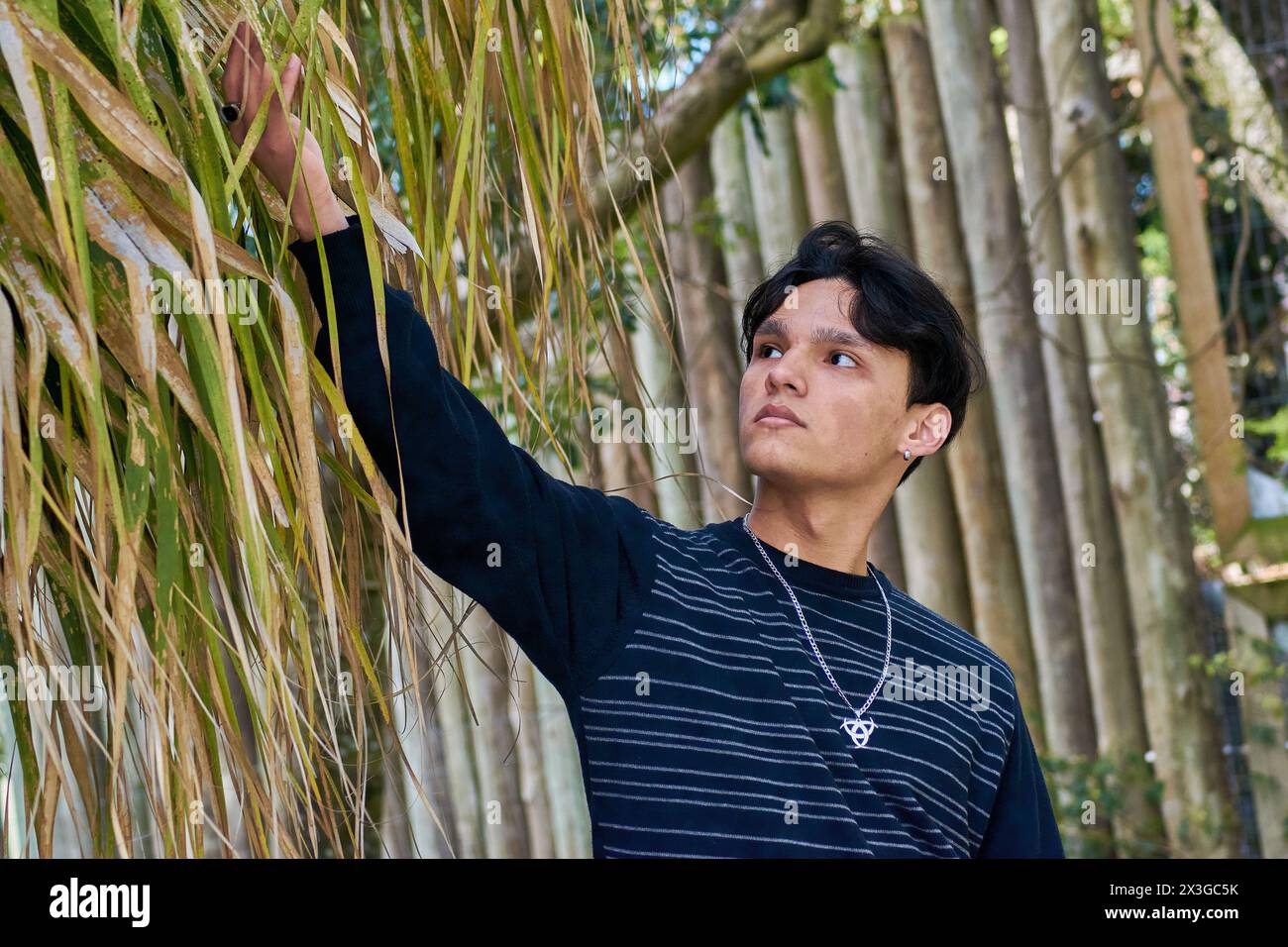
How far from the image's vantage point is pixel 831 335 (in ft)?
4.52

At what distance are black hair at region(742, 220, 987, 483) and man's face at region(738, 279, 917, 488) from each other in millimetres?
14

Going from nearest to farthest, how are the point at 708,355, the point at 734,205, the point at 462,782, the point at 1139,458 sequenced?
the point at 1139,458
the point at 708,355
the point at 734,205
the point at 462,782

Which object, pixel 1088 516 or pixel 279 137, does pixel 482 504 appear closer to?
pixel 279 137

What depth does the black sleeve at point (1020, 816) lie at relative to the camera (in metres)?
1.34

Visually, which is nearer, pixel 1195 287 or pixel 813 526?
pixel 813 526

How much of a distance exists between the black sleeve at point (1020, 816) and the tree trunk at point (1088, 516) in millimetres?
2091

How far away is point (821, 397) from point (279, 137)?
62cm

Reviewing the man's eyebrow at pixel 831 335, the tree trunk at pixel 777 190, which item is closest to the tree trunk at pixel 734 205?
the tree trunk at pixel 777 190

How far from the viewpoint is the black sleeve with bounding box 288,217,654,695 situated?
0.96m

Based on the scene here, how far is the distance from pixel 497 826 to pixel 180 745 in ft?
11.0

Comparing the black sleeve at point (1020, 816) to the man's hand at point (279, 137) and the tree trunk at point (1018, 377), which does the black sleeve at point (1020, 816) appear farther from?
the tree trunk at point (1018, 377)

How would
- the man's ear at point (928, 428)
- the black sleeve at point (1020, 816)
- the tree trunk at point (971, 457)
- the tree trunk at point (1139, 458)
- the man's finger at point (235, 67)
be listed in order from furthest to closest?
the tree trunk at point (971, 457), the tree trunk at point (1139, 458), the man's ear at point (928, 428), the black sleeve at point (1020, 816), the man's finger at point (235, 67)

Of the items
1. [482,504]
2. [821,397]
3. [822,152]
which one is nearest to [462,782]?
[822,152]

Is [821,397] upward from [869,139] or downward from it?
downward
